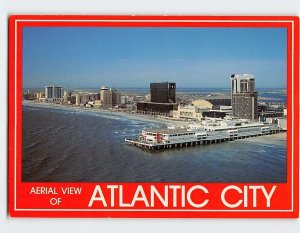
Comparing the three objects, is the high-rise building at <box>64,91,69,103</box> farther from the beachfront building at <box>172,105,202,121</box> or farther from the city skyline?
the beachfront building at <box>172,105,202,121</box>

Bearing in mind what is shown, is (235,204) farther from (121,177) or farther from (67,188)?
(67,188)

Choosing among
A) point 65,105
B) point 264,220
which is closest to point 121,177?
point 65,105

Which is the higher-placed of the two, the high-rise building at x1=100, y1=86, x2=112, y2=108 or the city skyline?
the city skyline

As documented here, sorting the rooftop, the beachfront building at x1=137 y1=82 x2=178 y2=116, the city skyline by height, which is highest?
the city skyline

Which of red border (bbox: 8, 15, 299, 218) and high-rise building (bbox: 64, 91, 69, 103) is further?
high-rise building (bbox: 64, 91, 69, 103)

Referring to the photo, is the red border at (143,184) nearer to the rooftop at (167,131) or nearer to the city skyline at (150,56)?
the city skyline at (150,56)

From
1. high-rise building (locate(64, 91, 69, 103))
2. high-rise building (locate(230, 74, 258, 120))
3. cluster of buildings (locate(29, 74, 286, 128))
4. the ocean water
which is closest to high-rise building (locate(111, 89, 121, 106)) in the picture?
cluster of buildings (locate(29, 74, 286, 128))
